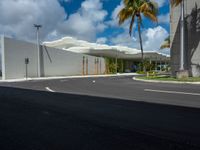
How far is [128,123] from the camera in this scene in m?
6.11

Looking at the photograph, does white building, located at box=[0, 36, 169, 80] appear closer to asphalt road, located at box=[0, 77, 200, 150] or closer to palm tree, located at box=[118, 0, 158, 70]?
palm tree, located at box=[118, 0, 158, 70]

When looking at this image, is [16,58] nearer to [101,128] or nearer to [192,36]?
[192,36]

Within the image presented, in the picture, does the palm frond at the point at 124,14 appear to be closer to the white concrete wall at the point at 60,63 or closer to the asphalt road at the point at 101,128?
the white concrete wall at the point at 60,63

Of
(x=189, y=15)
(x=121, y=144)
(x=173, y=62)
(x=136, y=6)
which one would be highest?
(x=136, y=6)

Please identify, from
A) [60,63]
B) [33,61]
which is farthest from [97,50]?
[33,61]

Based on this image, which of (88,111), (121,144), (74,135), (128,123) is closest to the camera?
(121,144)

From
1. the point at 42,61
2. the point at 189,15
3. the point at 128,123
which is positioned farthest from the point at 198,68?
the point at 42,61

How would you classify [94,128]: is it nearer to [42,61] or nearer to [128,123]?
[128,123]

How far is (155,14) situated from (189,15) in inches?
217

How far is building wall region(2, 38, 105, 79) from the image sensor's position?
110 ft

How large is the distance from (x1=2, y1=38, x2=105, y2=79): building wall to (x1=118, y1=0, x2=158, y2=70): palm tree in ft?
48.3

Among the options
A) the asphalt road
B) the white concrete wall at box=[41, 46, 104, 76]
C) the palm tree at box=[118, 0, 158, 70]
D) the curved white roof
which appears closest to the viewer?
the asphalt road

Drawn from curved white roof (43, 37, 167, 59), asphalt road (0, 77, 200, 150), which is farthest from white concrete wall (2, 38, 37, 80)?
asphalt road (0, 77, 200, 150)

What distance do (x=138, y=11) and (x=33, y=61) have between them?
17.4 m
